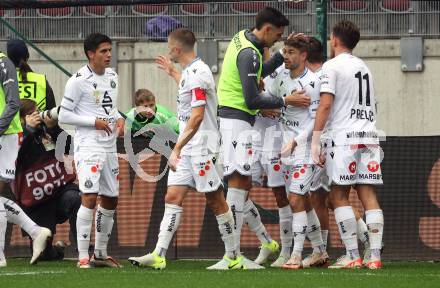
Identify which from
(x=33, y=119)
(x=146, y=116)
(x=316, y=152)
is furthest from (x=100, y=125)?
(x=146, y=116)

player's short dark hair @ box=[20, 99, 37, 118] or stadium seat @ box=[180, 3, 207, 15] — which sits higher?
stadium seat @ box=[180, 3, 207, 15]

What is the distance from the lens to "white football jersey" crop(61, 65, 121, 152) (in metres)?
11.3

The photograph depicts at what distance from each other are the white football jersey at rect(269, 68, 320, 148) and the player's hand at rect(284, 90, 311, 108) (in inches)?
3.7

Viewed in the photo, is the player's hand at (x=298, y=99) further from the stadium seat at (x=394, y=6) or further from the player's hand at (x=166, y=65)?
the stadium seat at (x=394, y=6)

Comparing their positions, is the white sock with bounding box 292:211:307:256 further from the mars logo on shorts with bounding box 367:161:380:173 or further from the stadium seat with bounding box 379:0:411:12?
the stadium seat with bounding box 379:0:411:12

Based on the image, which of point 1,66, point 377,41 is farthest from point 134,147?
point 377,41

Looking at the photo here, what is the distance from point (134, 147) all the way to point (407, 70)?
823 centimetres

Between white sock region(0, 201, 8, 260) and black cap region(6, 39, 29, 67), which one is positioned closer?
white sock region(0, 201, 8, 260)

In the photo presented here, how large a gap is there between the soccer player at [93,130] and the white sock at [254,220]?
1.30 metres

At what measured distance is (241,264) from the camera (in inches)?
430

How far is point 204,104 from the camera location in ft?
34.8

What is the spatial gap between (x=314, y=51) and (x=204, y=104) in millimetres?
1741

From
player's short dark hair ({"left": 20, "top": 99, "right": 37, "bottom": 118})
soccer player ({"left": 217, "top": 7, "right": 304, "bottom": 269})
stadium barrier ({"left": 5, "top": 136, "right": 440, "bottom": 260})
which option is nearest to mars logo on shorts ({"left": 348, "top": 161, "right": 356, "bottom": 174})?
soccer player ({"left": 217, "top": 7, "right": 304, "bottom": 269})

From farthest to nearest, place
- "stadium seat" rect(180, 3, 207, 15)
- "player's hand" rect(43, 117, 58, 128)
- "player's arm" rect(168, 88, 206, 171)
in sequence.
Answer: "stadium seat" rect(180, 3, 207, 15) < "player's hand" rect(43, 117, 58, 128) < "player's arm" rect(168, 88, 206, 171)
